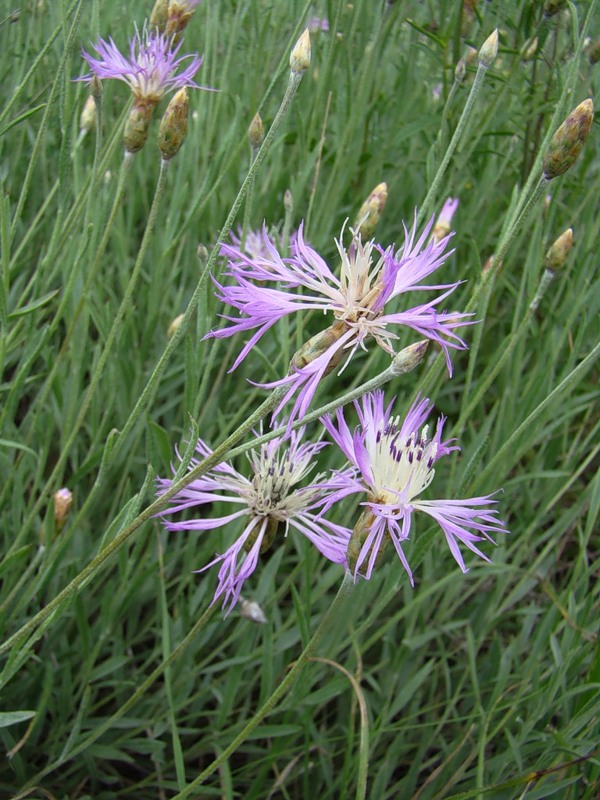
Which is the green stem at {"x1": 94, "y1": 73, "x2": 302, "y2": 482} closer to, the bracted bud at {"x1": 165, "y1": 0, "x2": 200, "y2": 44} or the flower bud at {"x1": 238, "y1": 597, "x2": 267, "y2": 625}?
the flower bud at {"x1": 238, "y1": 597, "x2": 267, "y2": 625}

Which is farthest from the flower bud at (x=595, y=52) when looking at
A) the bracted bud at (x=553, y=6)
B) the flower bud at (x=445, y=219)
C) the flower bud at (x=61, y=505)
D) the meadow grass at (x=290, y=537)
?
the flower bud at (x=61, y=505)

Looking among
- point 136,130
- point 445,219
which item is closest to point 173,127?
point 136,130

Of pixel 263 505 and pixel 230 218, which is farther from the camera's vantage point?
pixel 263 505

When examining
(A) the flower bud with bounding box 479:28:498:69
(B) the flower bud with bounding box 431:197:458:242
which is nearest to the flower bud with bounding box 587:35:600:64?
(B) the flower bud with bounding box 431:197:458:242

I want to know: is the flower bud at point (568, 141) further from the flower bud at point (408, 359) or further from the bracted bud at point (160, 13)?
the bracted bud at point (160, 13)

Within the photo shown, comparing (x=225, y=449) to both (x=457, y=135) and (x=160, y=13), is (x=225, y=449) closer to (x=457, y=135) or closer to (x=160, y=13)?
(x=457, y=135)
